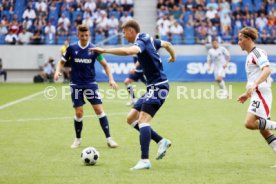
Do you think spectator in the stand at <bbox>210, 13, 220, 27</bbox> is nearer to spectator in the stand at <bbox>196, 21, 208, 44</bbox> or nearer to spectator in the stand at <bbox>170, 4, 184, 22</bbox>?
spectator in the stand at <bbox>196, 21, 208, 44</bbox>

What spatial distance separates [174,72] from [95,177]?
80.2ft

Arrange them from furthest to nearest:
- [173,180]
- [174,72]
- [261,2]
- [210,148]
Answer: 1. [261,2]
2. [174,72]
3. [210,148]
4. [173,180]

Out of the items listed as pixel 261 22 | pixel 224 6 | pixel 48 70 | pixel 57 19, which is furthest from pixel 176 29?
pixel 48 70

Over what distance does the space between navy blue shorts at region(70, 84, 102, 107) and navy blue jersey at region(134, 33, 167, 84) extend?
2356 millimetres

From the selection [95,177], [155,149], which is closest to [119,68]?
[155,149]

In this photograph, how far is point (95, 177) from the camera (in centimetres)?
888

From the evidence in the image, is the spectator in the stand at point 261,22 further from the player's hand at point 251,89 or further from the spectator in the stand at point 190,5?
the player's hand at point 251,89

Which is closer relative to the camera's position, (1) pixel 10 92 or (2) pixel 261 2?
(1) pixel 10 92

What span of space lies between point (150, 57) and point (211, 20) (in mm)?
26479

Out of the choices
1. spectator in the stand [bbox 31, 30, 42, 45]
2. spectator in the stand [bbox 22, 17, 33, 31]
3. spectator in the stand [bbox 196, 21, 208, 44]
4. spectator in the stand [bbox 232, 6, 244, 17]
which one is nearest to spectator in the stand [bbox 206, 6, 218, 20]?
spectator in the stand [bbox 196, 21, 208, 44]

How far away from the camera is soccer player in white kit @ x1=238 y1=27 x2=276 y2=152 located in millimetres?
9555

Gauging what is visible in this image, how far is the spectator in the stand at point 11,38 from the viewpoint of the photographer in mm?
35562

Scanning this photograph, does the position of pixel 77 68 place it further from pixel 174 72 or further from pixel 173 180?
pixel 174 72

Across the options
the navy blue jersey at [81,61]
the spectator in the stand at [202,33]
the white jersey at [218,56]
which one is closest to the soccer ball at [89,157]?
the navy blue jersey at [81,61]
